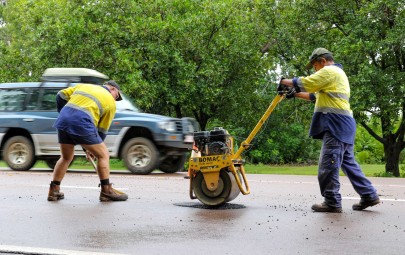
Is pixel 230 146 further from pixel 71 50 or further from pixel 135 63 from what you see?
pixel 71 50

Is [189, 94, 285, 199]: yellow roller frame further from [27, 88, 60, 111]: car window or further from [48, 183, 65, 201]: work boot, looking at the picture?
[27, 88, 60, 111]: car window

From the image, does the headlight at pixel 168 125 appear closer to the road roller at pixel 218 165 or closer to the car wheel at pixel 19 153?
the car wheel at pixel 19 153

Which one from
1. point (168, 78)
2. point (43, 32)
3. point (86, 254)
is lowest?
point (86, 254)

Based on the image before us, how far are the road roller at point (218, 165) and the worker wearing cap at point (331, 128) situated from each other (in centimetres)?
49

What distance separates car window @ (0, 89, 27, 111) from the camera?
709 inches

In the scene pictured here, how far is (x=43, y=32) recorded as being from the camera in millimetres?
30906

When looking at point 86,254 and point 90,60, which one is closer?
point 86,254

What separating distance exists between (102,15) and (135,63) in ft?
12.1

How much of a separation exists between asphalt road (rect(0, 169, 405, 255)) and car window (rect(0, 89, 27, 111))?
6710mm

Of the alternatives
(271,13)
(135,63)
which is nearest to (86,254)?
(135,63)

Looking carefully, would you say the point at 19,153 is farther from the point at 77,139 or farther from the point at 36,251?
the point at 36,251

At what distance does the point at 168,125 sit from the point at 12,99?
4094 millimetres

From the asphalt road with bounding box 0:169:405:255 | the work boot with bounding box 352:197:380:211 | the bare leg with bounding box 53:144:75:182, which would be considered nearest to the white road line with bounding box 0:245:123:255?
the asphalt road with bounding box 0:169:405:255

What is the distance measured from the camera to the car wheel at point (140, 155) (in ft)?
54.3
